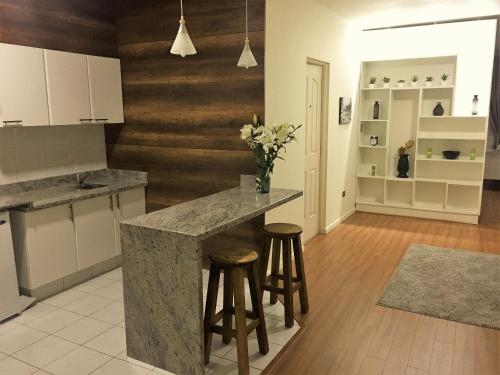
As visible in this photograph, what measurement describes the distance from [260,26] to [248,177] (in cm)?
130

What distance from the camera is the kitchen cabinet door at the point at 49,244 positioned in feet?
11.0

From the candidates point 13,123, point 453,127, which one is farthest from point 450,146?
point 13,123

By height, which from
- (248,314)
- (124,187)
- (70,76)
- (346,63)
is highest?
(346,63)

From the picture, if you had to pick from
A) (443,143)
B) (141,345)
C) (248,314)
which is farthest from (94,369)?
(443,143)

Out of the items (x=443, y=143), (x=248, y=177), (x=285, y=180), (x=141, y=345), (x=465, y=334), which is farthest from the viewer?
(x=443, y=143)

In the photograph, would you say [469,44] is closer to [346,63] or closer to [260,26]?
[346,63]

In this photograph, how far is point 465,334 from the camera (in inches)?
118

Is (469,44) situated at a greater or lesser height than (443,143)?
greater

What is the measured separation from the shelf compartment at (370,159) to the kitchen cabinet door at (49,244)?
4.42m

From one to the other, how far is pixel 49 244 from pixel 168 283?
165cm

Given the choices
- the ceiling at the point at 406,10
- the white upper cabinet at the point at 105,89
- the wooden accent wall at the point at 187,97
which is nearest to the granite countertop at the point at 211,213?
the wooden accent wall at the point at 187,97

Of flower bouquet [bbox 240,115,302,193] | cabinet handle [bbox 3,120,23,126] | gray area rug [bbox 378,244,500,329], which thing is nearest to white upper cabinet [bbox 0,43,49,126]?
cabinet handle [bbox 3,120,23,126]

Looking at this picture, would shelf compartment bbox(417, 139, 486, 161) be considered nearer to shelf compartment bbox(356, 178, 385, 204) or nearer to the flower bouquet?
shelf compartment bbox(356, 178, 385, 204)

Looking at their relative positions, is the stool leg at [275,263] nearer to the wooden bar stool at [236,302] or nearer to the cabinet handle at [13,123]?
the wooden bar stool at [236,302]
